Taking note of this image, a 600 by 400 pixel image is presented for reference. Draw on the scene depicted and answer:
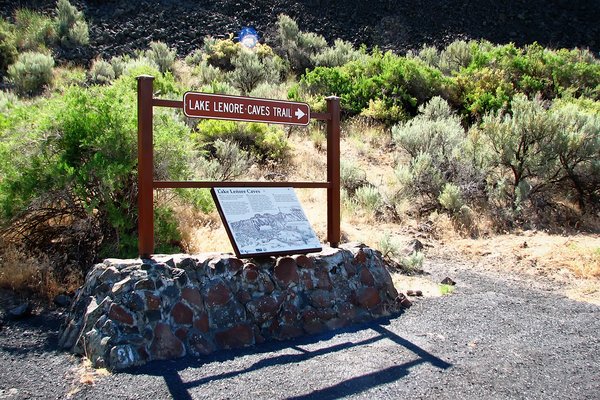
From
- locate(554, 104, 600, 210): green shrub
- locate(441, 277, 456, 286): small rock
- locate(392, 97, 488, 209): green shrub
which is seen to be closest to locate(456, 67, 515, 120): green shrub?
locate(392, 97, 488, 209): green shrub

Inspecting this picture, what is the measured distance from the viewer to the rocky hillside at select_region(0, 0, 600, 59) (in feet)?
79.9

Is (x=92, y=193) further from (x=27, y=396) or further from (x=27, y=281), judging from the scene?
(x=27, y=396)

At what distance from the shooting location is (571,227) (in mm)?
9977

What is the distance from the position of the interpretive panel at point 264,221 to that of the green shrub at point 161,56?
1531 centimetres

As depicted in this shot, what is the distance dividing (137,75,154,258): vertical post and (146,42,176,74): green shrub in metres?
15.5

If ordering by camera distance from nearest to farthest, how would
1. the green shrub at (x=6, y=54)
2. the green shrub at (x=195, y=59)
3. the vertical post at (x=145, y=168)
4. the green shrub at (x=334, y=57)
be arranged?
the vertical post at (x=145, y=168) → the green shrub at (x=6, y=54) → the green shrub at (x=195, y=59) → the green shrub at (x=334, y=57)

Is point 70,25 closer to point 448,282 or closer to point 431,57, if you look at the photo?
point 431,57

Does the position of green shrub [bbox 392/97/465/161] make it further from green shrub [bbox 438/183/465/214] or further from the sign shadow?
the sign shadow

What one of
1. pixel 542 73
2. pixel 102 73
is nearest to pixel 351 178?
pixel 542 73

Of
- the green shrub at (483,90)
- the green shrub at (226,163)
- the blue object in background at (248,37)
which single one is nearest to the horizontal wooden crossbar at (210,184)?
the green shrub at (226,163)

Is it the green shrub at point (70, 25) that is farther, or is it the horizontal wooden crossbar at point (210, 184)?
the green shrub at point (70, 25)

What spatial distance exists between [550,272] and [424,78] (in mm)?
9723

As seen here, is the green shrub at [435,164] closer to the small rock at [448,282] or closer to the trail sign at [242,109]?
the small rock at [448,282]

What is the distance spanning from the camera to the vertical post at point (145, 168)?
16.3 ft
